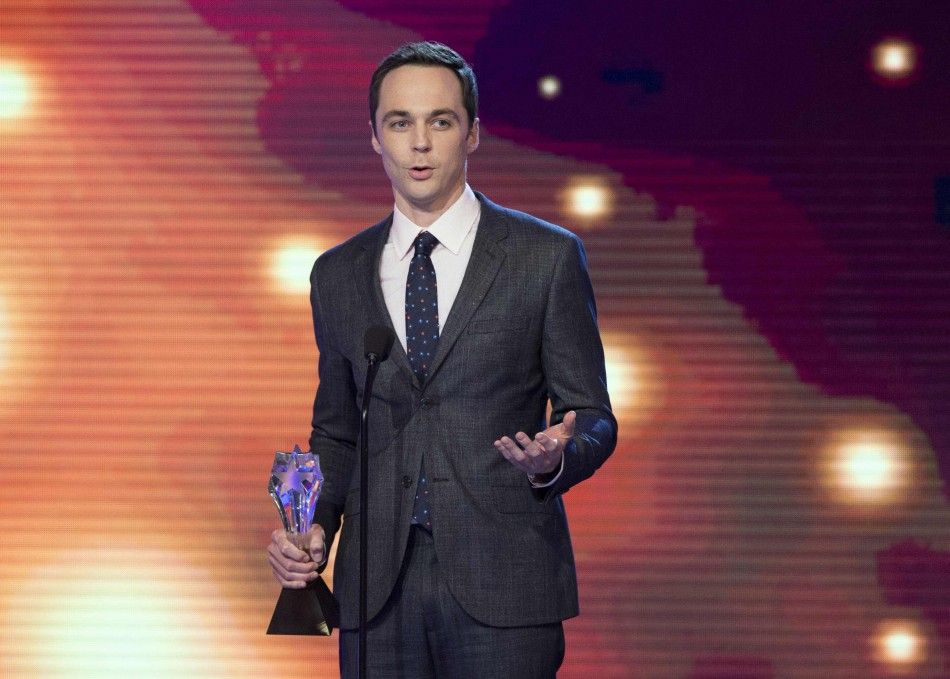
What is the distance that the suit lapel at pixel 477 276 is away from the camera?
2201 millimetres

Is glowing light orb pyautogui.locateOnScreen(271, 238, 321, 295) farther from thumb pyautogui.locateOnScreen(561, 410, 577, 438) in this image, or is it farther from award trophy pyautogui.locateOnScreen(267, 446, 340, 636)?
thumb pyautogui.locateOnScreen(561, 410, 577, 438)

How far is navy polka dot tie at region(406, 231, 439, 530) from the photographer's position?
2.18m

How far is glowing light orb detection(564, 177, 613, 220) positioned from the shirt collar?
1.55 meters

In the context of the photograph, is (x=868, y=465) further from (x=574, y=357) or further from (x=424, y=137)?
(x=424, y=137)

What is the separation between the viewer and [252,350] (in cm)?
395

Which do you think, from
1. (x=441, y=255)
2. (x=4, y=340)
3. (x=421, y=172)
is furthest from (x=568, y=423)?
(x=4, y=340)

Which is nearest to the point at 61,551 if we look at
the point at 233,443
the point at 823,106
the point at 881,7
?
the point at 233,443

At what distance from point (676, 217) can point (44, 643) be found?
8.04 feet

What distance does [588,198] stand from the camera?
3906 millimetres

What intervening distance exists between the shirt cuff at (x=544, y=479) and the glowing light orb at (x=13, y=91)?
8.83 feet

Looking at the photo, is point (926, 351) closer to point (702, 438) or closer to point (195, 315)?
point (702, 438)

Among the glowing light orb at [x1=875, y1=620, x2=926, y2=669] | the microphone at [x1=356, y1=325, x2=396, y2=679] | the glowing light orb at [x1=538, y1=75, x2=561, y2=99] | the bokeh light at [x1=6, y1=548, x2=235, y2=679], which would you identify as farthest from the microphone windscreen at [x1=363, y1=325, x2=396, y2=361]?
the glowing light orb at [x1=875, y1=620, x2=926, y2=669]

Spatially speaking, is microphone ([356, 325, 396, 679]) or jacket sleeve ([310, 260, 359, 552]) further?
jacket sleeve ([310, 260, 359, 552])

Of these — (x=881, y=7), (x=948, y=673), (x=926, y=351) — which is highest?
(x=881, y=7)
